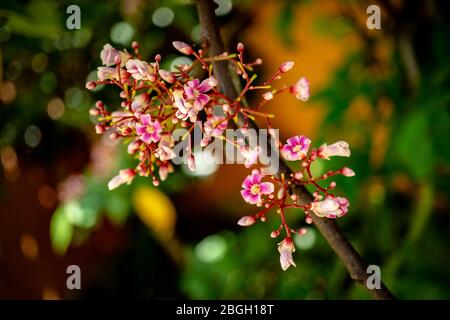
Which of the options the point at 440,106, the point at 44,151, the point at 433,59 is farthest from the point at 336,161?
the point at 44,151

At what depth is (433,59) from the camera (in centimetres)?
108

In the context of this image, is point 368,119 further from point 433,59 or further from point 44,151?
point 44,151

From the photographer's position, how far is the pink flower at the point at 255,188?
0.45 metres

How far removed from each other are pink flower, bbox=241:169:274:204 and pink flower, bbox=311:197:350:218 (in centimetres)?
5

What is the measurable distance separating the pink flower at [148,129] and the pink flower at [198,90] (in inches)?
1.8

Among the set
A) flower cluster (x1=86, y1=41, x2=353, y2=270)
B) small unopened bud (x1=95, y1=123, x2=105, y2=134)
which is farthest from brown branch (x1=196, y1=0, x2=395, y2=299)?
small unopened bud (x1=95, y1=123, x2=105, y2=134)

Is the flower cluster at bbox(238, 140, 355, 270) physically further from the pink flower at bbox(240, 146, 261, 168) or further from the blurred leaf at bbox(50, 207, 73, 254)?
the blurred leaf at bbox(50, 207, 73, 254)

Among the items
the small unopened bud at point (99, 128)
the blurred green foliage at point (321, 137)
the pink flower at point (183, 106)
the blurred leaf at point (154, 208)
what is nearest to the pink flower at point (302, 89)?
the pink flower at point (183, 106)

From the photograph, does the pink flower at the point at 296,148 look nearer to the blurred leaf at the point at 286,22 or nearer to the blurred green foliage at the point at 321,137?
the blurred green foliage at the point at 321,137

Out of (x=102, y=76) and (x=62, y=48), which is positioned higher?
(x=62, y=48)

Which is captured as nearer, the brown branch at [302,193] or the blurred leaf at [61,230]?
the brown branch at [302,193]

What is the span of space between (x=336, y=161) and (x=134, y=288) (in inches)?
40.6

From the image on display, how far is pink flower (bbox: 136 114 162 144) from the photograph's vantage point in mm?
445
